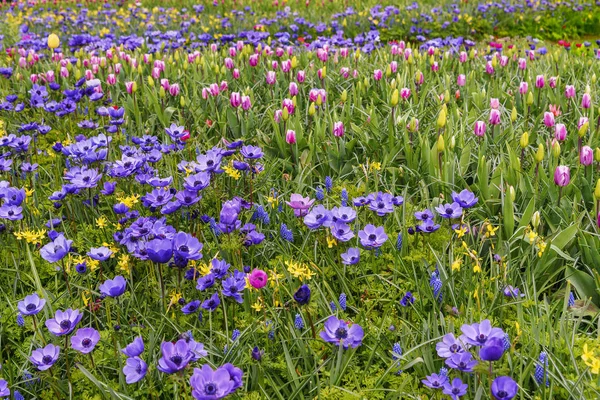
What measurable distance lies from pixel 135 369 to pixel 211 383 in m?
0.39

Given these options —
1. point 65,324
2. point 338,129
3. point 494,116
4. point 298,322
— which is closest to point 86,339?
point 65,324

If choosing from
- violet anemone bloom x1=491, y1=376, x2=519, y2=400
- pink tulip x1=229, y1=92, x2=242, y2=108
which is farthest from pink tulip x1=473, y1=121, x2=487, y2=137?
violet anemone bloom x1=491, y1=376, x2=519, y2=400

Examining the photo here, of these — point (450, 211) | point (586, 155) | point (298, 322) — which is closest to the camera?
point (298, 322)

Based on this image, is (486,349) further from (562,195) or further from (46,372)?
(562,195)

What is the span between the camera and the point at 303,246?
252cm

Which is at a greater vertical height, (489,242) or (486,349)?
(486,349)

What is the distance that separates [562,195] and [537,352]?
1287 millimetres

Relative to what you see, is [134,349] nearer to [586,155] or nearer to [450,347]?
[450,347]

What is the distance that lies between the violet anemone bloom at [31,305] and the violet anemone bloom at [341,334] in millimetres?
980

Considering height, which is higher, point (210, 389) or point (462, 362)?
point (210, 389)

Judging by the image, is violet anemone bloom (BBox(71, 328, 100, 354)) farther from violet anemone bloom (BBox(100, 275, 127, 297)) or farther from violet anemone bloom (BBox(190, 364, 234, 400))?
violet anemone bloom (BBox(190, 364, 234, 400))

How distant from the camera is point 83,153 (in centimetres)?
304

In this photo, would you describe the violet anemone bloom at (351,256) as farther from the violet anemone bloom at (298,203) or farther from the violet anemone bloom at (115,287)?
the violet anemone bloom at (115,287)

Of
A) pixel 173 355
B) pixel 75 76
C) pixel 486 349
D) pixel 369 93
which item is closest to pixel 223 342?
pixel 173 355
